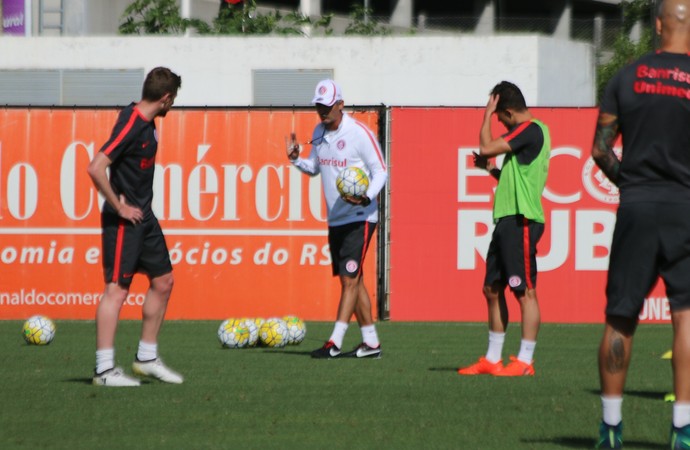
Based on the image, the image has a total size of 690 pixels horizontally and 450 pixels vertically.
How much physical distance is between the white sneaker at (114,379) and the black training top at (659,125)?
420 centimetres

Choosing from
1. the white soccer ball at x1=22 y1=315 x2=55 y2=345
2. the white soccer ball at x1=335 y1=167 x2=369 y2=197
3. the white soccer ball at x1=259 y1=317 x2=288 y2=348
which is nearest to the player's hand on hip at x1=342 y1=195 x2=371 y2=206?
the white soccer ball at x1=335 y1=167 x2=369 y2=197

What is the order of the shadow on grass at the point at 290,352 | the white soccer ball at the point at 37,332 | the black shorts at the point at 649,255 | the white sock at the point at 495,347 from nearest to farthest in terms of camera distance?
the black shorts at the point at 649,255
the white sock at the point at 495,347
the shadow on grass at the point at 290,352
the white soccer ball at the point at 37,332

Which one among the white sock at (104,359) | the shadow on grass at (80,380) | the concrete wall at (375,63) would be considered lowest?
the shadow on grass at (80,380)

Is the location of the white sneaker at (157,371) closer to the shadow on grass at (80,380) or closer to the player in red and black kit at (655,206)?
the shadow on grass at (80,380)

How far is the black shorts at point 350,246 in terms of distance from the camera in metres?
11.6

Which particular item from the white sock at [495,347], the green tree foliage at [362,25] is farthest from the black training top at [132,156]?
the green tree foliage at [362,25]

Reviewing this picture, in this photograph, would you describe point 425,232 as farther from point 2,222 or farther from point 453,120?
point 2,222

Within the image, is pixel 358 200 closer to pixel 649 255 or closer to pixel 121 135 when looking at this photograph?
pixel 121 135

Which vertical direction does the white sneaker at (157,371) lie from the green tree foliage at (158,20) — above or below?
below

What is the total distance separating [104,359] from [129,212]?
99 cm

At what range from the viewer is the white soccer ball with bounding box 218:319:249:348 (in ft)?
42.7

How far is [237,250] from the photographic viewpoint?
17344mm

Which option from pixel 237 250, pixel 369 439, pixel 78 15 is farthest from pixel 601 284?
pixel 78 15

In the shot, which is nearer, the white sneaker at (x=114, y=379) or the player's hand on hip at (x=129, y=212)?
the player's hand on hip at (x=129, y=212)
